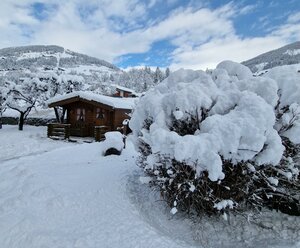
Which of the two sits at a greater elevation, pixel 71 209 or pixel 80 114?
pixel 80 114

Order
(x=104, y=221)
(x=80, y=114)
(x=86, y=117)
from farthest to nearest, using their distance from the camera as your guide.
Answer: (x=80, y=114), (x=86, y=117), (x=104, y=221)

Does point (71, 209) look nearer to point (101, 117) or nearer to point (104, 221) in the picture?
point (104, 221)

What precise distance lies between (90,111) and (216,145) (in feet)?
57.1

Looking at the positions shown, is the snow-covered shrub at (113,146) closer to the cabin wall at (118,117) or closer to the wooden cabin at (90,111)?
the wooden cabin at (90,111)

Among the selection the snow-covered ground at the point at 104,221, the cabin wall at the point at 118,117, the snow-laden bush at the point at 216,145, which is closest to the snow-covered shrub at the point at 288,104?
the snow-laden bush at the point at 216,145

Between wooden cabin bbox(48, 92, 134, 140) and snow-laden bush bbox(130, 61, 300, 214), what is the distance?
1377 centimetres

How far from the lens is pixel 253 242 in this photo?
451 centimetres

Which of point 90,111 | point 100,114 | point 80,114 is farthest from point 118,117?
point 80,114

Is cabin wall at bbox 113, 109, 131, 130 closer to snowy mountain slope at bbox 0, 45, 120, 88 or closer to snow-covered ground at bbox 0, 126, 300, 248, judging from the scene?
snow-covered ground at bbox 0, 126, 300, 248

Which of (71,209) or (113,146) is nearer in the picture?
(71,209)

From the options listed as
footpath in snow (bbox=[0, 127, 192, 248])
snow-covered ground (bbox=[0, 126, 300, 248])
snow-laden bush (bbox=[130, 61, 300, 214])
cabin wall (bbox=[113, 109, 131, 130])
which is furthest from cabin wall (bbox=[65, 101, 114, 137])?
snow-laden bush (bbox=[130, 61, 300, 214])

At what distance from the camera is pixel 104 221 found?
482 cm

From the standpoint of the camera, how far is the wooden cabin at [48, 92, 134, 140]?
752 inches

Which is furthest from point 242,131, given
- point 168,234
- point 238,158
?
point 168,234
